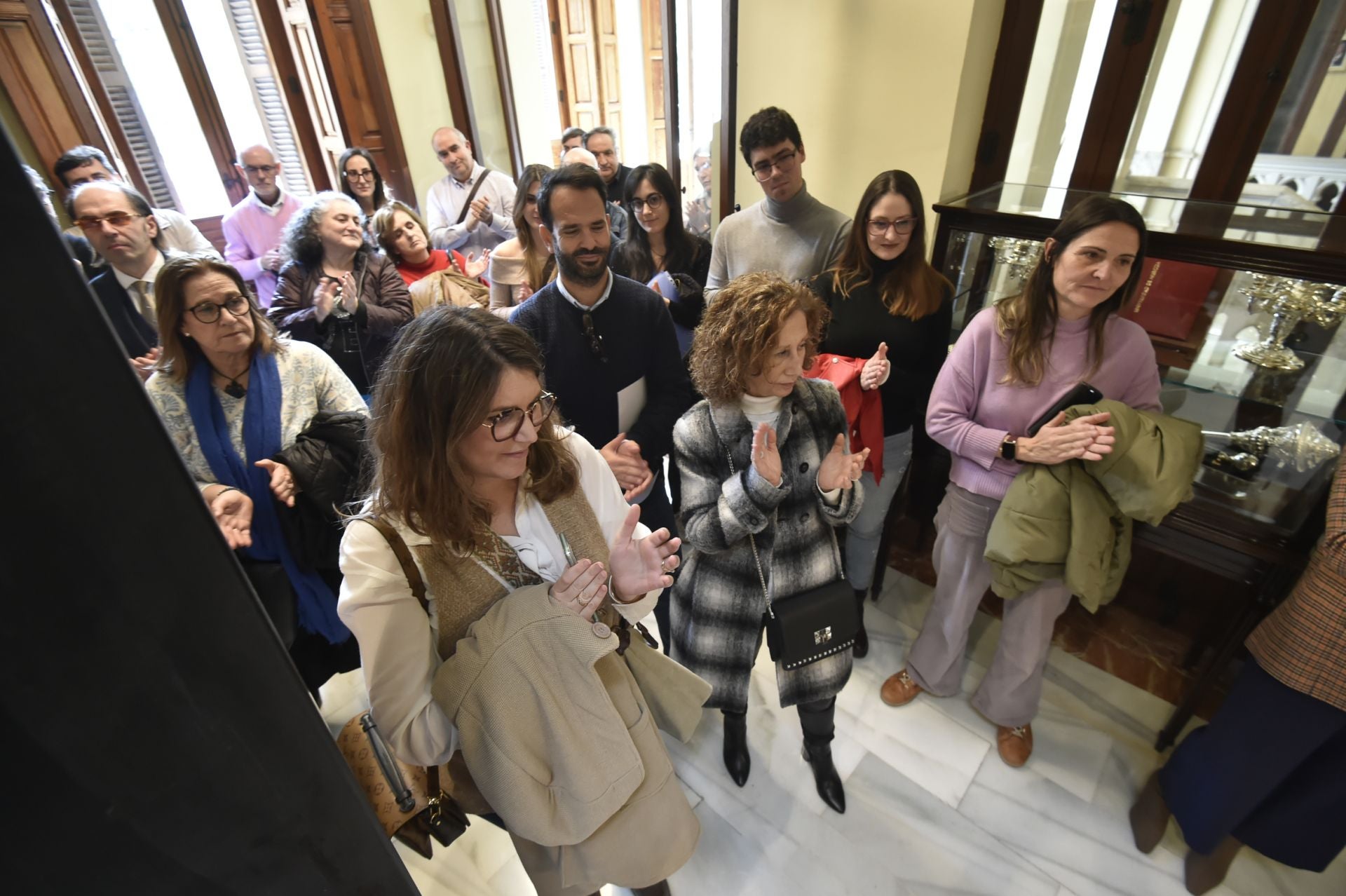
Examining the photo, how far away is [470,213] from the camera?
154 inches

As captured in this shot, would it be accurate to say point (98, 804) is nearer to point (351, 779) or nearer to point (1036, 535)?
point (351, 779)

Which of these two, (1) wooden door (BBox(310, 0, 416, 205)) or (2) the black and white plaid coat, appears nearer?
(2) the black and white plaid coat

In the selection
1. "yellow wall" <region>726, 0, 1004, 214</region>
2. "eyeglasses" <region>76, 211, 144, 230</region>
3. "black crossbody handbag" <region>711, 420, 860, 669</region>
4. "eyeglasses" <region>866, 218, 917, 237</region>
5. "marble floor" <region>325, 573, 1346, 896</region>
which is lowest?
"marble floor" <region>325, 573, 1346, 896</region>

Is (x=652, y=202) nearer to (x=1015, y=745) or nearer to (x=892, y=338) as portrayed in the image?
(x=892, y=338)

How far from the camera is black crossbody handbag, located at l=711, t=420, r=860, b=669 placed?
1653 millimetres

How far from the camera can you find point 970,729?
2277 millimetres

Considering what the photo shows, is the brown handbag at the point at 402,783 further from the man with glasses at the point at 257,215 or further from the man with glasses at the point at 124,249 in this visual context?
the man with glasses at the point at 257,215

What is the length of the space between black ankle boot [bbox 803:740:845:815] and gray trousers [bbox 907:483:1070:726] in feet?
1.84

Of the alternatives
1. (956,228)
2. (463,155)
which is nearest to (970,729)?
(956,228)

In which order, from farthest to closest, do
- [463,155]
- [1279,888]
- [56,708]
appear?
1. [463,155]
2. [1279,888]
3. [56,708]

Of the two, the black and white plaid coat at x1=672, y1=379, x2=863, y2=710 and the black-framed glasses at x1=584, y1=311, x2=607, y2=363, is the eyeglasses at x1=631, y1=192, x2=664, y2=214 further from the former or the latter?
the black and white plaid coat at x1=672, y1=379, x2=863, y2=710

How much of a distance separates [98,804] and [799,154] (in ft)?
8.49

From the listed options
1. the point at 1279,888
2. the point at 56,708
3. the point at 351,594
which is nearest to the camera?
the point at 56,708

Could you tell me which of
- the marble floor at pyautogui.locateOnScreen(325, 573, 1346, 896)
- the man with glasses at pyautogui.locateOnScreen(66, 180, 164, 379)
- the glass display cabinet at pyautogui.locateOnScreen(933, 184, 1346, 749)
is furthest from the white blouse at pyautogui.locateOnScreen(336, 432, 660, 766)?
the glass display cabinet at pyautogui.locateOnScreen(933, 184, 1346, 749)
